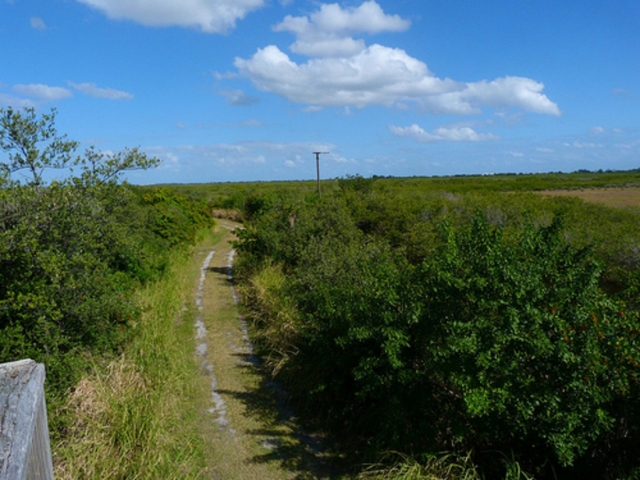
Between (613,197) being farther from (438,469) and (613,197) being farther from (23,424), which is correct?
(23,424)

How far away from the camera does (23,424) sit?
1.01m

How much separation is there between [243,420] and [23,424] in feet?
20.7

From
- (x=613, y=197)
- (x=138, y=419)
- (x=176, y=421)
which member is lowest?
(x=176, y=421)

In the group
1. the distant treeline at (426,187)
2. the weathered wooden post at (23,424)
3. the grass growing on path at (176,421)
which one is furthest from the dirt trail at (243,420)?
the distant treeline at (426,187)

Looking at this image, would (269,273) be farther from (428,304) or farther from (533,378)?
(533,378)

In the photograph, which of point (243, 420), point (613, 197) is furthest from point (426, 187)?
point (243, 420)

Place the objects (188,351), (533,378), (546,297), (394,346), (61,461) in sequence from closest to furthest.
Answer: (533,378)
(546,297)
(61,461)
(394,346)
(188,351)

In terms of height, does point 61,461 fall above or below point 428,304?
below

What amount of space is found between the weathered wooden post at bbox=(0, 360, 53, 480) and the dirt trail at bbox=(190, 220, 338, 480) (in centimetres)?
506

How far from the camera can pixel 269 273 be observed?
1335 cm

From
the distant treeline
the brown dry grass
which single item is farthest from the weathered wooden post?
the brown dry grass

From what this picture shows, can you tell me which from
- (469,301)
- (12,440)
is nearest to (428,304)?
(469,301)

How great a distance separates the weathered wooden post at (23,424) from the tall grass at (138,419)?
4.42 metres

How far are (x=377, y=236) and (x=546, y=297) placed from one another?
45.9 feet
